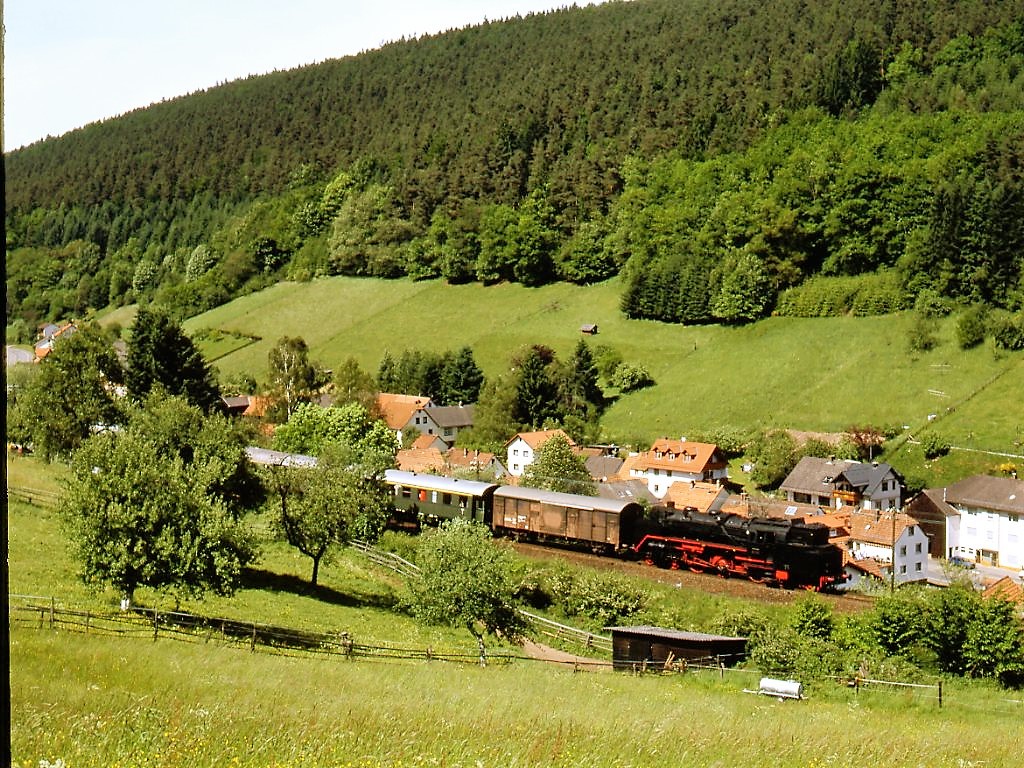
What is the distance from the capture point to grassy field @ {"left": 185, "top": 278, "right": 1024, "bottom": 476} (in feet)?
198

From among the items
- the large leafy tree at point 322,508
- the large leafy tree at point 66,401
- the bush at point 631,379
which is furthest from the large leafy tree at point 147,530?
the bush at point 631,379

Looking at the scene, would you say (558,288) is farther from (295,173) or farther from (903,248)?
(295,173)

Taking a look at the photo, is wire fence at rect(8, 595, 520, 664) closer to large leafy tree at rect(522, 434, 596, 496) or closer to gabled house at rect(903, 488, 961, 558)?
large leafy tree at rect(522, 434, 596, 496)

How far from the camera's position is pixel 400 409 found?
71000 millimetres

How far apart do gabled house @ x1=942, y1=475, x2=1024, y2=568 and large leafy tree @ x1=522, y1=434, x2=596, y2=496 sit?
18836mm

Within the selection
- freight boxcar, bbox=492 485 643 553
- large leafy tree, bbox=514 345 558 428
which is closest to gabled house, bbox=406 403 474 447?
large leafy tree, bbox=514 345 558 428

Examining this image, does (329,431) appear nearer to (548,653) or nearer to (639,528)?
(639,528)

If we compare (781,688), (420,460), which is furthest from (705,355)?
(781,688)

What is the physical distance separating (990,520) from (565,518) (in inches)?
919

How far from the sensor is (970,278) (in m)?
70.8

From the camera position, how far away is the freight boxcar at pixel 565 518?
39.0 metres

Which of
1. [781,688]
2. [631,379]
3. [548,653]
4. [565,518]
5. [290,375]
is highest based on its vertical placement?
[631,379]

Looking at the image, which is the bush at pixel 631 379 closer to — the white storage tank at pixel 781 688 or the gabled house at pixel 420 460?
the gabled house at pixel 420 460

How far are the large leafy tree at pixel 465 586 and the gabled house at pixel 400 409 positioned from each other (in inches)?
1447
